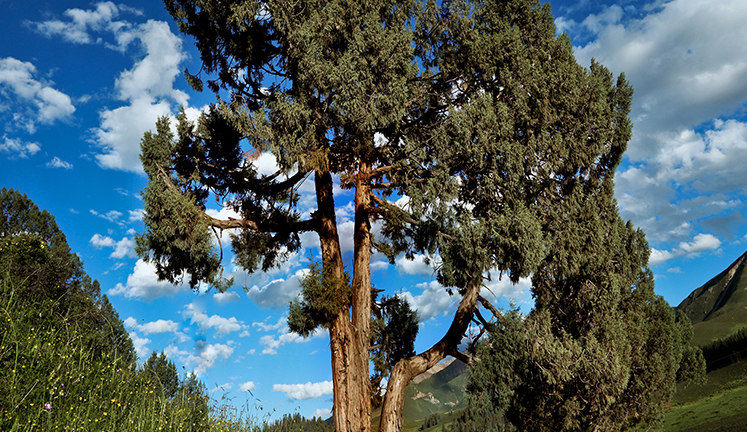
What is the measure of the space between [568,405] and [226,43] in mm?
12487

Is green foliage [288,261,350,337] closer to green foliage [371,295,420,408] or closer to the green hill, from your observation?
green foliage [371,295,420,408]

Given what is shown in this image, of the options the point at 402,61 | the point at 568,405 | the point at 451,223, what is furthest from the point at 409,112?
the point at 568,405

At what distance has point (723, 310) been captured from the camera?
153125 mm

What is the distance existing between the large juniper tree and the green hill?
124259 millimetres

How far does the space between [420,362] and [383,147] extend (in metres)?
5.80

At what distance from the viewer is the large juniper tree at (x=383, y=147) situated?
29.3ft

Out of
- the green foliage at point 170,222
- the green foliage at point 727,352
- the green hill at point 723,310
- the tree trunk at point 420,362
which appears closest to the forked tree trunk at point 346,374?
the tree trunk at point 420,362

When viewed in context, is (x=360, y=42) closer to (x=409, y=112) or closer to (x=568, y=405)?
(x=409, y=112)

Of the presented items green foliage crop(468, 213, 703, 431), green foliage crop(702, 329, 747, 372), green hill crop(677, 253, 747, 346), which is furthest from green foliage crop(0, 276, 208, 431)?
green hill crop(677, 253, 747, 346)

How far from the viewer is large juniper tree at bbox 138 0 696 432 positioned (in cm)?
895

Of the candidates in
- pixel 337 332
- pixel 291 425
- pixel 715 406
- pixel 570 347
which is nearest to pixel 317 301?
pixel 337 332

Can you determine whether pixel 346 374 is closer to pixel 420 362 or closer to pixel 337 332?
pixel 337 332

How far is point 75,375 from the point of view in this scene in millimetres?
5234

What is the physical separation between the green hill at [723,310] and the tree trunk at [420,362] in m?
123
